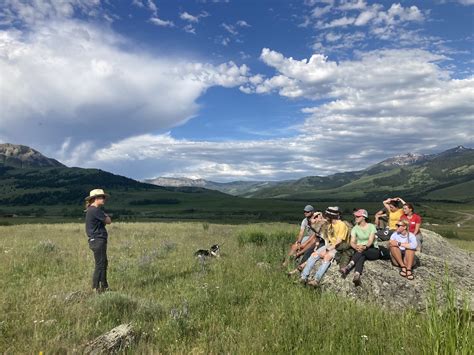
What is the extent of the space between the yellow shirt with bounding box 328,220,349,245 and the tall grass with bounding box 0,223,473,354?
168 cm

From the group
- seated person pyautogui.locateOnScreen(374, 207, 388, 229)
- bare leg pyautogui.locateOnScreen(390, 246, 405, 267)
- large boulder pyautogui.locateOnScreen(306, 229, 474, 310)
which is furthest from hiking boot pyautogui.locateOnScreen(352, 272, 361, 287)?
seated person pyautogui.locateOnScreen(374, 207, 388, 229)

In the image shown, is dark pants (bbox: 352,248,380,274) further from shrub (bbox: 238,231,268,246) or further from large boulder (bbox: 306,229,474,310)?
shrub (bbox: 238,231,268,246)

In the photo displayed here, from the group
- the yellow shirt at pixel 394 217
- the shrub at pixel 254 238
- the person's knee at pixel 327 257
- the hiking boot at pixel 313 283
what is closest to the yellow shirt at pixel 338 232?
the person's knee at pixel 327 257

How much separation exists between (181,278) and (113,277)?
1.95m

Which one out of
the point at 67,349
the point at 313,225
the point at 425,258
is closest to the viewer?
the point at 67,349

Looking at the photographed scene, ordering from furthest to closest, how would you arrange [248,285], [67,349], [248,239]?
[248,239]
[248,285]
[67,349]

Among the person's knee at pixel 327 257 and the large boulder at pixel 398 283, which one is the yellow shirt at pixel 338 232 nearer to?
the person's knee at pixel 327 257

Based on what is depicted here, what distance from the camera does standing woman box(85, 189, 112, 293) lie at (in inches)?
342

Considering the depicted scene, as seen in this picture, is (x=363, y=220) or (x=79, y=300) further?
(x=363, y=220)

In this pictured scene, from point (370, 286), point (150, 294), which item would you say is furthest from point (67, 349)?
point (370, 286)

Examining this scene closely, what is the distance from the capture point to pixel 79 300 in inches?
293

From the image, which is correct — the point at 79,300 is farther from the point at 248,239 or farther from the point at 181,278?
the point at 248,239

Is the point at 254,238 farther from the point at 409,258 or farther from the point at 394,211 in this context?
the point at 409,258

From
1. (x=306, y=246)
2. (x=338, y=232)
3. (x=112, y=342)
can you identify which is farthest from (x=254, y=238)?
(x=112, y=342)
